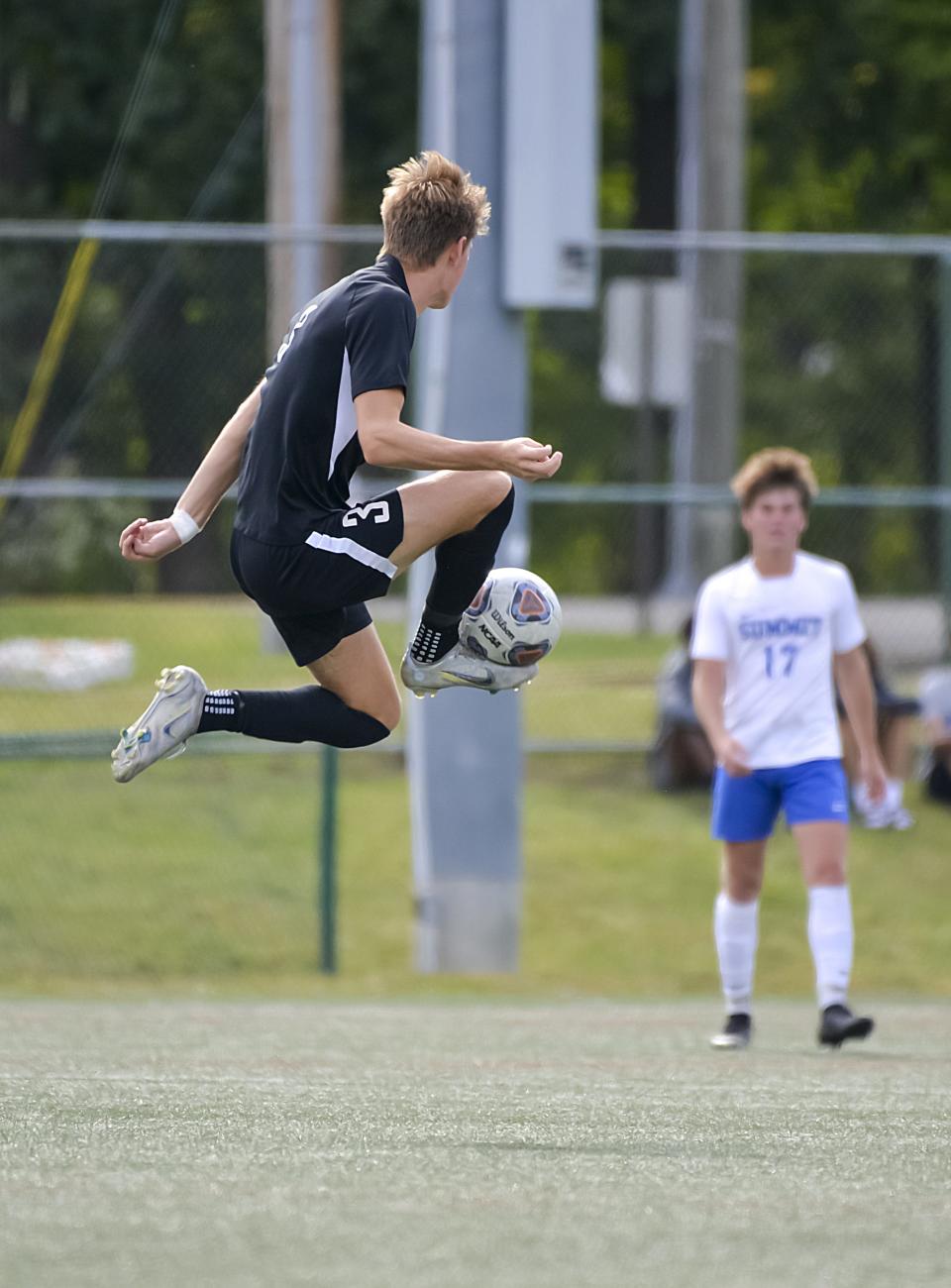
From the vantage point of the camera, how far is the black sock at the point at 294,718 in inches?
232

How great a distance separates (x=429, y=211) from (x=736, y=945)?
11.1 feet

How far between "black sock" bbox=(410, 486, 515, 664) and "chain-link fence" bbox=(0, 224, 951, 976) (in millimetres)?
4820

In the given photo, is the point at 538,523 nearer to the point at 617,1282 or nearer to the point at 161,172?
the point at 161,172

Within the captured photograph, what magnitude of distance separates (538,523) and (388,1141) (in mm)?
12616

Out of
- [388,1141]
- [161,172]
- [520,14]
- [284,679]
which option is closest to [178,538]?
[388,1141]

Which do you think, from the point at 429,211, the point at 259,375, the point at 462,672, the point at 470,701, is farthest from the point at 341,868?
the point at 429,211

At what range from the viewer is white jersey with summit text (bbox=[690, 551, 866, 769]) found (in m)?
7.40

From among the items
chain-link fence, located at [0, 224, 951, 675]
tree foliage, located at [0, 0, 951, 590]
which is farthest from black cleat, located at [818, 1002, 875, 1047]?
tree foliage, located at [0, 0, 951, 590]

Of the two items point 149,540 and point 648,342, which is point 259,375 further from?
Result: point 149,540

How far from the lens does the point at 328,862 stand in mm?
10586

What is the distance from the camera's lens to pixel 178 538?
582cm

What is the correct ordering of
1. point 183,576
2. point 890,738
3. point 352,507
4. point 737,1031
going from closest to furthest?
point 352,507, point 737,1031, point 890,738, point 183,576

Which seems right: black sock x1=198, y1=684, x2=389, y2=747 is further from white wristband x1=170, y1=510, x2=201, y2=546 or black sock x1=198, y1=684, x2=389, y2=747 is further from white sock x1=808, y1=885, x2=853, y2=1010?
white sock x1=808, y1=885, x2=853, y2=1010

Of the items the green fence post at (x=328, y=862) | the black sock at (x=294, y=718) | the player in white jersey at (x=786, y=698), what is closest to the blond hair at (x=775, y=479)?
the player in white jersey at (x=786, y=698)
